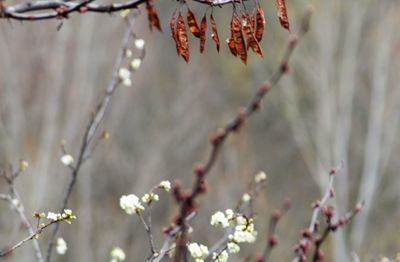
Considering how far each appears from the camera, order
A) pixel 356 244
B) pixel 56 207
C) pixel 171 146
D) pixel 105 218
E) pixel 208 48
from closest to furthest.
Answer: pixel 56 207, pixel 356 244, pixel 105 218, pixel 171 146, pixel 208 48

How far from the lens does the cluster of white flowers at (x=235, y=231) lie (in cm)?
285

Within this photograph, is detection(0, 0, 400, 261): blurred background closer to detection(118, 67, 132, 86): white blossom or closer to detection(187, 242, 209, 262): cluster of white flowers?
detection(118, 67, 132, 86): white blossom

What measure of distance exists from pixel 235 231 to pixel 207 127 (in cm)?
1597

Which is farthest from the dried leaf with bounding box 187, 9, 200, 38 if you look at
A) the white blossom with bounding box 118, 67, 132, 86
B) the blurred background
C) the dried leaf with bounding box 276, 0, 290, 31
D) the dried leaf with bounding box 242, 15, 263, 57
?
the blurred background

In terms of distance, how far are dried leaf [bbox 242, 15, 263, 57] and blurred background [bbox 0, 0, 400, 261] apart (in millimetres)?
10764

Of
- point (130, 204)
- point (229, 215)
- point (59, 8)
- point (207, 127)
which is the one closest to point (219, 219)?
point (229, 215)

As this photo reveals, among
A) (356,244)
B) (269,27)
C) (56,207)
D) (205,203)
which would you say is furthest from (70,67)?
(356,244)

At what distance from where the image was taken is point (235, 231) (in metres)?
2.96

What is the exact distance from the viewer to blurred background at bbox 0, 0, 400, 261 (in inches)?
587

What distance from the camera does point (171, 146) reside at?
18.5m

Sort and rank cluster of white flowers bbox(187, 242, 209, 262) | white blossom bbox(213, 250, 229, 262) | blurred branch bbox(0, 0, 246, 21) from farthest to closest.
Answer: white blossom bbox(213, 250, 229, 262)
cluster of white flowers bbox(187, 242, 209, 262)
blurred branch bbox(0, 0, 246, 21)

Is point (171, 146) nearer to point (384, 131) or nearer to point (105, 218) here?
point (105, 218)

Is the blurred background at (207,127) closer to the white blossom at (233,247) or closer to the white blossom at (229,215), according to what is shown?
the white blossom at (229,215)

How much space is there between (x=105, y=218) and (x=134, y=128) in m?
2.98
